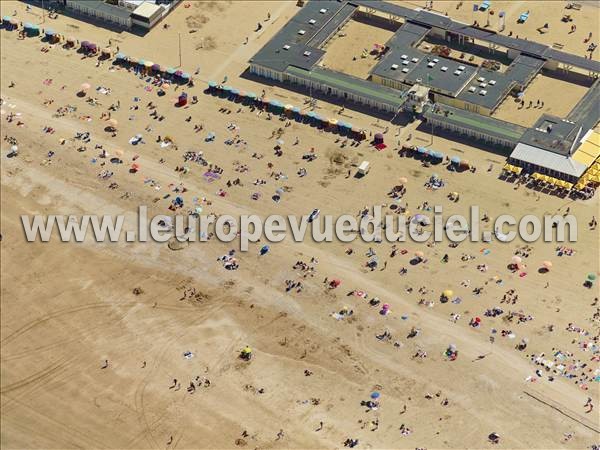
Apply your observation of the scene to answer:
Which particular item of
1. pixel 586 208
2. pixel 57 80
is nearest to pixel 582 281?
pixel 586 208

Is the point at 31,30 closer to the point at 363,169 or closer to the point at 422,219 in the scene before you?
the point at 363,169

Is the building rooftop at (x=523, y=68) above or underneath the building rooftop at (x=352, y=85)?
above

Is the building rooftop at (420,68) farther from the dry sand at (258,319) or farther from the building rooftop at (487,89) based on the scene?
the dry sand at (258,319)

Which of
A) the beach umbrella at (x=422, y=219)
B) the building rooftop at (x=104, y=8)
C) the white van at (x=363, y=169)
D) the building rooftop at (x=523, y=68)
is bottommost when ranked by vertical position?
the beach umbrella at (x=422, y=219)

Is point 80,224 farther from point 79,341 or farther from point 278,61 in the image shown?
point 278,61

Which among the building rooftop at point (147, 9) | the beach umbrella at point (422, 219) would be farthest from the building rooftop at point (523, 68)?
the building rooftop at point (147, 9)

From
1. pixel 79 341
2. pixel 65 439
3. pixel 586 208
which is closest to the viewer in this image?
pixel 65 439

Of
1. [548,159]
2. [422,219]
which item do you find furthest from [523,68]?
[422,219]

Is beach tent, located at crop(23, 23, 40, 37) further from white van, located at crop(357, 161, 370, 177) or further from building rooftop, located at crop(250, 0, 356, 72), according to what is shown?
white van, located at crop(357, 161, 370, 177)
